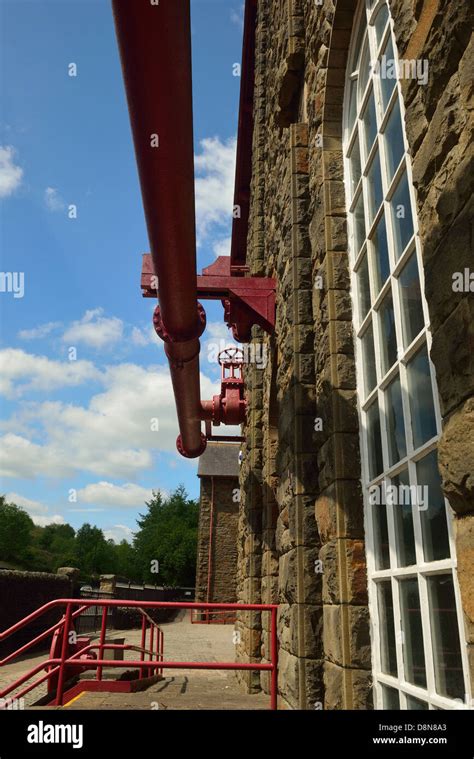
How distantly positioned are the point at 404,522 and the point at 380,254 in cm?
138

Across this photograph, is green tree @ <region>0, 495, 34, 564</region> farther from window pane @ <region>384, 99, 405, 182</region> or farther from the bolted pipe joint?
window pane @ <region>384, 99, 405, 182</region>

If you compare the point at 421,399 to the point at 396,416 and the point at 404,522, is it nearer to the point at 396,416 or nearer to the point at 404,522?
the point at 396,416

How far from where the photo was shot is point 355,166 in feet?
12.0

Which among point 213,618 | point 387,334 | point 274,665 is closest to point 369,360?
point 387,334

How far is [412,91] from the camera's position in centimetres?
210

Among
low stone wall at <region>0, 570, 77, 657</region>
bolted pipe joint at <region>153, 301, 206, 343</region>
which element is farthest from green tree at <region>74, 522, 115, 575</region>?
bolted pipe joint at <region>153, 301, 206, 343</region>

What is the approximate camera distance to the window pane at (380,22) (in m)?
3.03

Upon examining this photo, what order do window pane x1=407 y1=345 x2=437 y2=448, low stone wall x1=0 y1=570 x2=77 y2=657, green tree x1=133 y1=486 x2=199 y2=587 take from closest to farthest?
window pane x1=407 y1=345 x2=437 y2=448 < low stone wall x1=0 y1=570 x2=77 y2=657 < green tree x1=133 y1=486 x2=199 y2=587

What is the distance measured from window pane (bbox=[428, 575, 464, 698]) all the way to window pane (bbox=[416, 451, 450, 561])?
10cm

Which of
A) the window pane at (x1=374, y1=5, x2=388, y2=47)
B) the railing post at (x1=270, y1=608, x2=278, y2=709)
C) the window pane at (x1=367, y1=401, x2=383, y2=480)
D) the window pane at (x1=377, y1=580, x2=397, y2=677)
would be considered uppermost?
the window pane at (x1=374, y1=5, x2=388, y2=47)

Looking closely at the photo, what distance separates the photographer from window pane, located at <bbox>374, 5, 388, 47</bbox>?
303 cm

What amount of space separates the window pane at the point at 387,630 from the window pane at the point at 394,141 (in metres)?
2.01

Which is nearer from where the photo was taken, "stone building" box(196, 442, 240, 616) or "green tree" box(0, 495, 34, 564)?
"stone building" box(196, 442, 240, 616)

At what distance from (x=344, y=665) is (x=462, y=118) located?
2535mm
